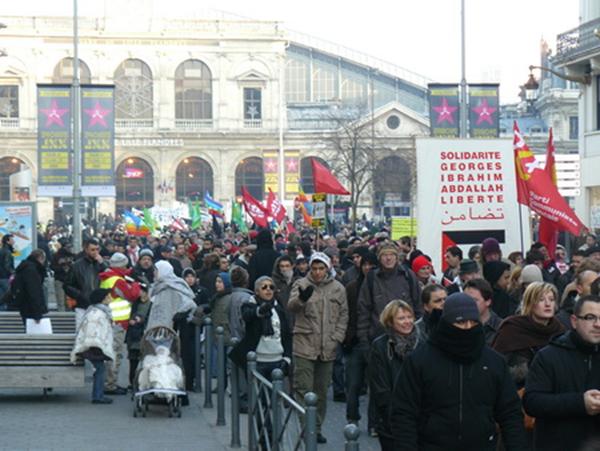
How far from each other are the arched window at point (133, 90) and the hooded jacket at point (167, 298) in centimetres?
7253

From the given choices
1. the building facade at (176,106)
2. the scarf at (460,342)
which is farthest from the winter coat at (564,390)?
the building facade at (176,106)

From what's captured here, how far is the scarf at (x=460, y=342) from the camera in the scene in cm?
614

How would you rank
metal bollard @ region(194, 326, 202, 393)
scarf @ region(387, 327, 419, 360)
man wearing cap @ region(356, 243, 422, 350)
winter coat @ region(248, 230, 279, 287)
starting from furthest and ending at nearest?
winter coat @ region(248, 230, 279, 287), metal bollard @ region(194, 326, 202, 393), man wearing cap @ region(356, 243, 422, 350), scarf @ region(387, 327, 419, 360)

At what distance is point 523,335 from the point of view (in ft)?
24.4

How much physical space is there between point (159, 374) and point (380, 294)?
2869 mm

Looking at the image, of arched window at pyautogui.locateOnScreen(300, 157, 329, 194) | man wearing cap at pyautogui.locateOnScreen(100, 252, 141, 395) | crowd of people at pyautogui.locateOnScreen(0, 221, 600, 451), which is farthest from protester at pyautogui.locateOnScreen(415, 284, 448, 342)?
arched window at pyautogui.locateOnScreen(300, 157, 329, 194)

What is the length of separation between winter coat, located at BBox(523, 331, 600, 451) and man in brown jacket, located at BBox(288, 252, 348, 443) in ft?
16.3

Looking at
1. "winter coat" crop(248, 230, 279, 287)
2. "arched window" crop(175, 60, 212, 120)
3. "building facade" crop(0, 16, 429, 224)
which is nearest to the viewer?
"winter coat" crop(248, 230, 279, 287)

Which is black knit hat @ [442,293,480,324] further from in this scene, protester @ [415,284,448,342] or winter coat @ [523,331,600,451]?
protester @ [415,284,448,342]

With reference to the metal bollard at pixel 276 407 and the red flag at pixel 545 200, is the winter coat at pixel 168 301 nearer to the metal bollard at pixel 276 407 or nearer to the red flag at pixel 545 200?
the red flag at pixel 545 200

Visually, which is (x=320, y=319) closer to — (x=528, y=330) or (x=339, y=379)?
(x=339, y=379)

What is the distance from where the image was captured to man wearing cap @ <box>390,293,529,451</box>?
243 inches

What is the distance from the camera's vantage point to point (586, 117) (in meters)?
36.3

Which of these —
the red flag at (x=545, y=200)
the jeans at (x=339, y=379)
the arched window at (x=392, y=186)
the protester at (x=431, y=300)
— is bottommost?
the jeans at (x=339, y=379)
